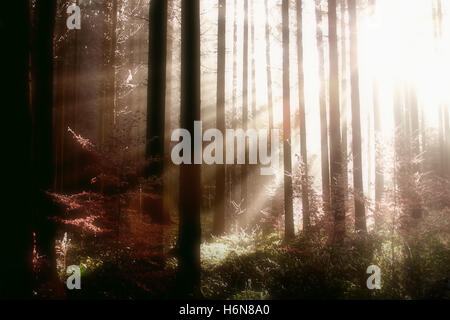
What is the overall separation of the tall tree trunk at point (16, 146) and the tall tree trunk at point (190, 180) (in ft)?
10.2

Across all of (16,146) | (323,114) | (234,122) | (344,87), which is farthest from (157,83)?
(344,87)

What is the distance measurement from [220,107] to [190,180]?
5869 millimetres

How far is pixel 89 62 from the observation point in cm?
1741

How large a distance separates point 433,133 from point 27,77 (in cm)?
2926

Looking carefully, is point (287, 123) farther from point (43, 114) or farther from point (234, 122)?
point (43, 114)

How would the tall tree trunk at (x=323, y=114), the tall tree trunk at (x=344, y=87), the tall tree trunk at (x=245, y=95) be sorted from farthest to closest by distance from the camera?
the tall tree trunk at (x=245, y=95), the tall tree trunk at (x=323, y=114), the tall tree trunk at (x=344, y=87)

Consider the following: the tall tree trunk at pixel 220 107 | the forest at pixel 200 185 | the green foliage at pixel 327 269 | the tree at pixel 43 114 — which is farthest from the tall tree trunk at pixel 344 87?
the tree at pixel 43 114

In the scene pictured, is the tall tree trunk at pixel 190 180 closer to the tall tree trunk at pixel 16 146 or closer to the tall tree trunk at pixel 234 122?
the tall tree trunk at pixel 16 146

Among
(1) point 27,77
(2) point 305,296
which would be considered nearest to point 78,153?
(1) point 27,77

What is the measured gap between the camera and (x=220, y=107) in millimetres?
11859

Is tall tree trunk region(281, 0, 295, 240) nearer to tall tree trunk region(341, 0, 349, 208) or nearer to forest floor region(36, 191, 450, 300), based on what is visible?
forest floor region(36, 191, 450, 300)

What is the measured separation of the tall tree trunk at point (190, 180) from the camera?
6605mm

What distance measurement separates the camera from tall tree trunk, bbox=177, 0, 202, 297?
260 inches
